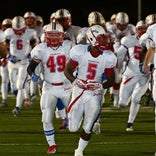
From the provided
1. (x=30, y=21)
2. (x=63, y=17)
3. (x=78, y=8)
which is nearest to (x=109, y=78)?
(x=63, y=17)

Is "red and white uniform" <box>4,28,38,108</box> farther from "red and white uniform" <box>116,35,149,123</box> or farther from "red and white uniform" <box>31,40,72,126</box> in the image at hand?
"red and white uniform" <box>31,40,72,126</box>

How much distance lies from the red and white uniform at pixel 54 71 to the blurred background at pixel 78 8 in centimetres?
2377

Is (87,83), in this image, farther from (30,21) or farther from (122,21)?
(30,21)

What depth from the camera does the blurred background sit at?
36750 mm

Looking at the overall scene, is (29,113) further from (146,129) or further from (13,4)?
(13,4)

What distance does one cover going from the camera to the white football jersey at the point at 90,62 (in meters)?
11.2

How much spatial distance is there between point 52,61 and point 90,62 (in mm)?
957

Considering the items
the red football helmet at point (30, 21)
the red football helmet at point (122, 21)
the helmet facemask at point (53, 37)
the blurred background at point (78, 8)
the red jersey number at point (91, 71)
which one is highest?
the helmet facemask at point (53, 37)

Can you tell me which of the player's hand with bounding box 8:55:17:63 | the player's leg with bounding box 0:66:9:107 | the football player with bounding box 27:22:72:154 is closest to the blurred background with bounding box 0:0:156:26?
the player's leg with bounding box 0:66:9:107

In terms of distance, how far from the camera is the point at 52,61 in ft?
39.5

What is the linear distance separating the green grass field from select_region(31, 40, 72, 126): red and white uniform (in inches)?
26.2

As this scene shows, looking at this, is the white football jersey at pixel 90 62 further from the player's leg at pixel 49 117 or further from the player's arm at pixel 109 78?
the player's leg at pixel 49 117

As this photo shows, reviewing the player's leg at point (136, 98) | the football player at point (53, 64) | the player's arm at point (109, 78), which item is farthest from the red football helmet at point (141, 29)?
the player's arm at point (109, 78)

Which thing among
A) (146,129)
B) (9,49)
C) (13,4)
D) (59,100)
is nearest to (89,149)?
(59,100)
